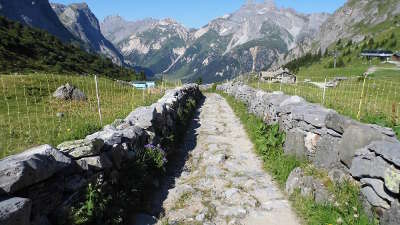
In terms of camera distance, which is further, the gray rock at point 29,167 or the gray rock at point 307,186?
the gray rock at point 307,186

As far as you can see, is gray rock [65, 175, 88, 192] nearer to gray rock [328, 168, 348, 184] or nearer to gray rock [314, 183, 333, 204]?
gray rock [314, 183, 333, 204]

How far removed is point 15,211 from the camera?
4.25 meters

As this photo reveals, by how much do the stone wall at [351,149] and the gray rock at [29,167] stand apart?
564 cm

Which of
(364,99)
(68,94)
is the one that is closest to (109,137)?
(68,94)

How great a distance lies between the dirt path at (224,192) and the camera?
7465mm

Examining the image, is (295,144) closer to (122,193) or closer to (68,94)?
(122,193)

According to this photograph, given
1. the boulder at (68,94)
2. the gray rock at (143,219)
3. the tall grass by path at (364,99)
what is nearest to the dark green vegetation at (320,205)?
Answer: the tall grass by path at (364,99)

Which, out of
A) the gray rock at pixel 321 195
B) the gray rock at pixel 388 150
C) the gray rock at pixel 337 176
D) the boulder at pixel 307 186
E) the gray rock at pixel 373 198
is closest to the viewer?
the gray rock at pixel 388 150

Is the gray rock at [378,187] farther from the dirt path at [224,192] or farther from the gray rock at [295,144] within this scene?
the gray rock at [295,144]

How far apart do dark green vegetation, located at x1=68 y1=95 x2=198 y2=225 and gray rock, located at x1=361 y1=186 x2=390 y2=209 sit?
4.80 meters

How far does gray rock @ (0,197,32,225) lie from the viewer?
4.11 meters

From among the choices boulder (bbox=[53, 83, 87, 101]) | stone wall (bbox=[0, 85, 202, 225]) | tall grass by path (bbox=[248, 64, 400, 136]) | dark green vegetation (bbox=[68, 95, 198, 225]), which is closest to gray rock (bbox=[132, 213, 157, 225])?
dark green vegetation (bbox=[68, 95, 198, 225])

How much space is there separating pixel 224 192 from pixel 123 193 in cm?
283

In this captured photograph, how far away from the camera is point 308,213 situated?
736 cm
